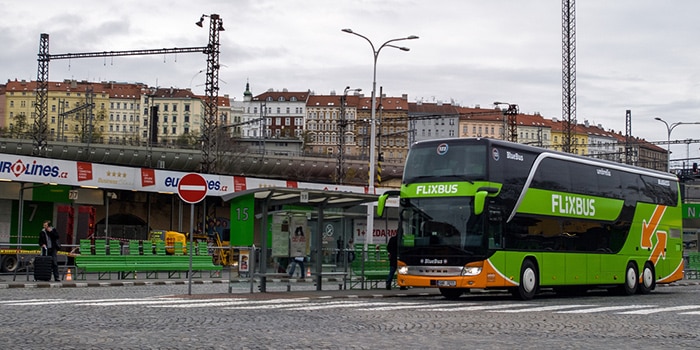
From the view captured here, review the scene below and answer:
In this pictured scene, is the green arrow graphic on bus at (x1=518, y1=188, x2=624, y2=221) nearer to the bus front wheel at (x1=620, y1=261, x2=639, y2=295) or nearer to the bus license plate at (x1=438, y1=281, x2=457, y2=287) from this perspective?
the bus front wheel at (x1=620, y1=261, x2=639, y2=295)

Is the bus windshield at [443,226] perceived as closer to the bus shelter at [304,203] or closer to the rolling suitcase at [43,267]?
the bus shelter at [304,203]

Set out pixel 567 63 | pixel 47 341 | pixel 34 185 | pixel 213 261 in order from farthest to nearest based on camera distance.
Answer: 1. pixel 567 63
2. pixel 34 185
3. pixel 213 261
4. pixel 47 341

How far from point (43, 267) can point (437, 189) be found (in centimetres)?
1283

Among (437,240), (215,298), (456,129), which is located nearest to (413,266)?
(437,240)

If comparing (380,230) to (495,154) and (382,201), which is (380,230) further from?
(495,154)

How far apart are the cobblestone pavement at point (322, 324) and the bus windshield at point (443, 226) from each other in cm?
181

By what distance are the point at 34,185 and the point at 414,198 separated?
25.7 meters

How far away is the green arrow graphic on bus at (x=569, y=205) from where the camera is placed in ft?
82.2

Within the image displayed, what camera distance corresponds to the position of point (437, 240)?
24125mm

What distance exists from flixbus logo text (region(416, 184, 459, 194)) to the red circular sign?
555cm

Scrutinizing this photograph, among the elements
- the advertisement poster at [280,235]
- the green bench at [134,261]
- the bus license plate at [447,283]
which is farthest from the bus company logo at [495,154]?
the green bench at [134,261]

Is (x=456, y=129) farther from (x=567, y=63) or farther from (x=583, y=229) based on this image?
(x=583, y=229)

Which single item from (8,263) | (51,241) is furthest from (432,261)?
(8,263)

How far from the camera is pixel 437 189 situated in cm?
2414
